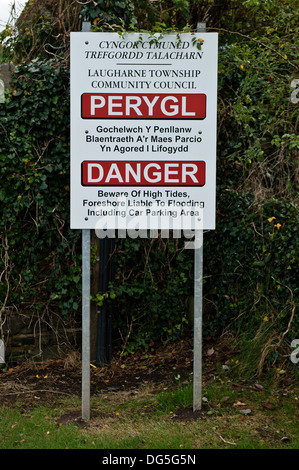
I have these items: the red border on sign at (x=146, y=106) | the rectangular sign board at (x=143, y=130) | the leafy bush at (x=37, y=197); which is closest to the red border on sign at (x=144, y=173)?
the rectangular sign board at (x=143, y=130)

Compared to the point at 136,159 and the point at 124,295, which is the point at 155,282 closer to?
the point at 124,295

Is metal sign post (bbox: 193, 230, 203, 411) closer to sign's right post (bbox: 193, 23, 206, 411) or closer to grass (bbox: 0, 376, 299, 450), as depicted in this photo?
sign's right post (bbox: 193, 23, 206, 411)

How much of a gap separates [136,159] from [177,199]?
47 cm

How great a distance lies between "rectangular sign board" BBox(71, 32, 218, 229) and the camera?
3975 mm

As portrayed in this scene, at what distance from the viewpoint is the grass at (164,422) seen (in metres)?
3.62

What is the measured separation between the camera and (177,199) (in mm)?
4090

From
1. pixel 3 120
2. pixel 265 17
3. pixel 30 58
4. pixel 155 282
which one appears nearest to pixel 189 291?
pixel 155 282

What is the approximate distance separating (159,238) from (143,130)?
1.76m

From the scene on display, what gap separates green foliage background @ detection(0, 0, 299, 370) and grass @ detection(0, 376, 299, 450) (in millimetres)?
637

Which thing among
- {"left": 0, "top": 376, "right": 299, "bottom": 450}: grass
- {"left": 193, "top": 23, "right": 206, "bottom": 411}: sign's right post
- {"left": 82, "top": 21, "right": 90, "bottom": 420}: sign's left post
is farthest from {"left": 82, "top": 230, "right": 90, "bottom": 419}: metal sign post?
{"left": 193, "top": 23, "right": 206, "bottom": 411}: sign's right post

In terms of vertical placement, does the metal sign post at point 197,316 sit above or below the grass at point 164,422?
above

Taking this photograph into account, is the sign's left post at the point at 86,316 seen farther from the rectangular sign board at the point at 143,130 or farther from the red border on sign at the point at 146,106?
the red border on sign at the point at 146,106

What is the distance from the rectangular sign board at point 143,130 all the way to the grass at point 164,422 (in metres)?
1.53

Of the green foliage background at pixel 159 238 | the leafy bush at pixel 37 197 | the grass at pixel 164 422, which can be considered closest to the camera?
the grass at pixel 164 422
